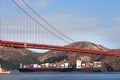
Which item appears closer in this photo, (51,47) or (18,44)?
(18,44)

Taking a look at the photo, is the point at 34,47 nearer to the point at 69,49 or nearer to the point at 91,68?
the point at 69,49

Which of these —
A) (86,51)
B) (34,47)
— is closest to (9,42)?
(34,47)

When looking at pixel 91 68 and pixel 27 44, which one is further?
pixel 91 68

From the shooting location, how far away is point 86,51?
100 meters

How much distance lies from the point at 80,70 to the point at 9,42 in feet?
396

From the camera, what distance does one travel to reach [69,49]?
95688mm

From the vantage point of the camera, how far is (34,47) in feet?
282

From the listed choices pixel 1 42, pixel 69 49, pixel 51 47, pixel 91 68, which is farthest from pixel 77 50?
pixel 91 68

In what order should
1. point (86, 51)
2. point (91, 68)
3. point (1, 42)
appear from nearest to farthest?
point (1, 42)
point (86, 51)
point (91, 68)

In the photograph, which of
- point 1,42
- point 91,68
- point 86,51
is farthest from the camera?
point 91,68

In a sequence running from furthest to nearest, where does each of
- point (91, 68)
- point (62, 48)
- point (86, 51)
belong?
point (91, 68) → point (86, 51) → point (62, 48)

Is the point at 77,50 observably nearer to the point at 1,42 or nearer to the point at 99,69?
the point at 1,42

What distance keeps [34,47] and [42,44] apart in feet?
7.20

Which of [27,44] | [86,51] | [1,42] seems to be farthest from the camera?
[86,51]
